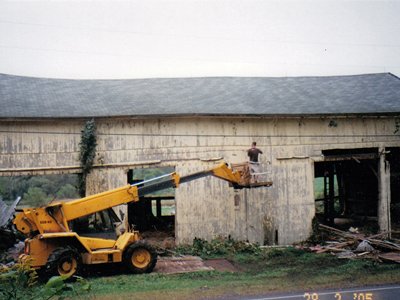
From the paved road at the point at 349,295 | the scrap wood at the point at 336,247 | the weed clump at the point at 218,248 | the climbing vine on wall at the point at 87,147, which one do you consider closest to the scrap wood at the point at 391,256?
the scrap wood at the point at 336,247

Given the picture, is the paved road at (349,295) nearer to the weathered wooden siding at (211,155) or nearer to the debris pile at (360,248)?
the debris pile at (360,248)

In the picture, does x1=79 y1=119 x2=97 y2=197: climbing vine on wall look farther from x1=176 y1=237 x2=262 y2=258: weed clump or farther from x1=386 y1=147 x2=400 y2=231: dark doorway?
x1=386 y1=147 x2=400 y2=231: dark doorway

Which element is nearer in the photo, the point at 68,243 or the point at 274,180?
the point at 68,243

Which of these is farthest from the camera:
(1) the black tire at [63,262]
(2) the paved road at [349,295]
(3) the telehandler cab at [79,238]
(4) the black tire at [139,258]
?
(4) the black tire at [139,258]

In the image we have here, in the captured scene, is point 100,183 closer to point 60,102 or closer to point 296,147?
point 60,102

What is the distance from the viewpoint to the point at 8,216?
→ 52.6 feet

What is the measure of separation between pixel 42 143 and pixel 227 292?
29.0 feet

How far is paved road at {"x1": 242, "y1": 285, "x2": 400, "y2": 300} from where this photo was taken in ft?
32.9

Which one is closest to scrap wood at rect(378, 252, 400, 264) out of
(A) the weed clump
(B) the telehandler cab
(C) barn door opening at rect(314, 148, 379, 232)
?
(A) the weed clump

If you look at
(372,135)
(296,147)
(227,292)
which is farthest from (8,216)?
(372,135)

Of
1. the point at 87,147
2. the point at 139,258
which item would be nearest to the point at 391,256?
the point at 139,258

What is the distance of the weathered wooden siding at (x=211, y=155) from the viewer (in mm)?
15617

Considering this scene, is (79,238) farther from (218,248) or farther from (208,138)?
(208,138)

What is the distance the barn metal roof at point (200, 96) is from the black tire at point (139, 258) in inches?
215
